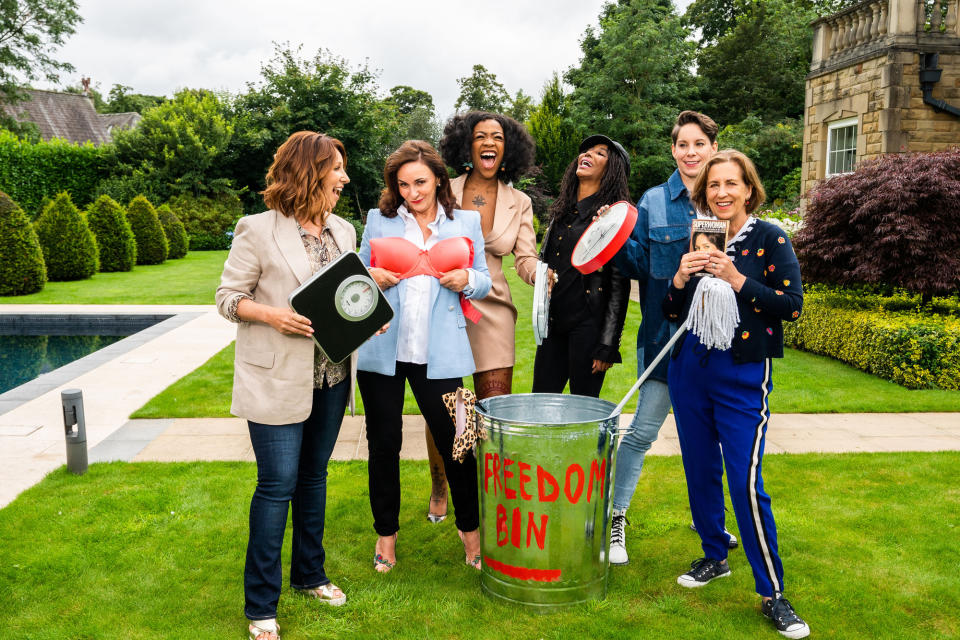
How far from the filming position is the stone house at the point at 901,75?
10.8 meters

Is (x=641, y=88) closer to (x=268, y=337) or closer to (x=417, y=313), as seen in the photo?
(x=417, y=313)

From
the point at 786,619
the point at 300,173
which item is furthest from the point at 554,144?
the point at 786,619

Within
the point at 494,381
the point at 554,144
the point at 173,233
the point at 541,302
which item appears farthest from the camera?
the point at 554,144

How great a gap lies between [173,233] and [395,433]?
62.4 ft

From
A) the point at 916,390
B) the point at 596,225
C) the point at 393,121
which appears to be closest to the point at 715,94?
the point at 393,121

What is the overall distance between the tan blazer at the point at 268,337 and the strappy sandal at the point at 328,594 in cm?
82

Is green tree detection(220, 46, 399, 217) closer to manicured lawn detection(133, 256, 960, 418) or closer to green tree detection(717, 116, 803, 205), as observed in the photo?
green tree detection(717, 116, 803, 205)

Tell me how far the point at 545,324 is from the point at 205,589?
5.95 feet

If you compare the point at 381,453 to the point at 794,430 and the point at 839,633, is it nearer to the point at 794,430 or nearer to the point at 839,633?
the point at 839,633

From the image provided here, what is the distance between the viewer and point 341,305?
8.03ft

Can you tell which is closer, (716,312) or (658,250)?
(716,312)

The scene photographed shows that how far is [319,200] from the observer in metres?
2.55

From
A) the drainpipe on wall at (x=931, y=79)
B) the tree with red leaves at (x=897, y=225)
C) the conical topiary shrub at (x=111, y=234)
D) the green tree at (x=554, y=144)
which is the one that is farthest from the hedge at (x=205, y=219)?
the tree with red leaves at (x=897, y=225)

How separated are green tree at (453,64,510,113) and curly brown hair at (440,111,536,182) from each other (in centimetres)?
3915
